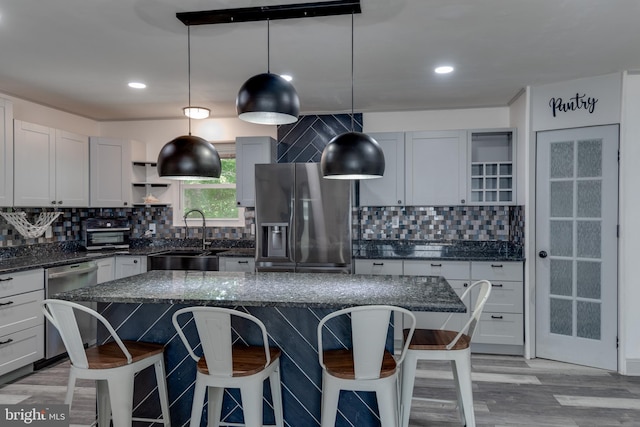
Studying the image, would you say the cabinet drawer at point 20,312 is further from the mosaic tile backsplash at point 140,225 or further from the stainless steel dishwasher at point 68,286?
the mosaic tile backsplash at point 140,225

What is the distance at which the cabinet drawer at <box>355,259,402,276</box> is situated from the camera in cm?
446

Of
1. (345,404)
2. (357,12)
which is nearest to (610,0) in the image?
(357,12)

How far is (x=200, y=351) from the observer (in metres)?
2.52

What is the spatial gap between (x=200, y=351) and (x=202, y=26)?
76.4 inches

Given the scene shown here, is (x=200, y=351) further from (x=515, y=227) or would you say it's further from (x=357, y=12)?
(x=515, y=227)

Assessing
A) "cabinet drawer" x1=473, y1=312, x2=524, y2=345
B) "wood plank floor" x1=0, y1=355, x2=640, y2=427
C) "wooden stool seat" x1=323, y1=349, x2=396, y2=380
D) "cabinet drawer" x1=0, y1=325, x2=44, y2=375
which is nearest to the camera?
"wooden stool seat" x1=323, y1=349, x2=396, y2=380

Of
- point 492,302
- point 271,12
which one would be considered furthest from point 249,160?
point 492,302

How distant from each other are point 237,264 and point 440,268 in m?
2.06

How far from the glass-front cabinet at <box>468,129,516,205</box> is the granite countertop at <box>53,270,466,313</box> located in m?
2.14

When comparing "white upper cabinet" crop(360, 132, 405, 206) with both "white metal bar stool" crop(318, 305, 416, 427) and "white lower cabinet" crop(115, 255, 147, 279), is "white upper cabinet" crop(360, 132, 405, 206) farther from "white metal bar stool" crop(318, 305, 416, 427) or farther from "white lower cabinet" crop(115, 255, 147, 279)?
"white metal bar stool" crop(318, 305, 416, 427)

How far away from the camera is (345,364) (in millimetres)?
2127

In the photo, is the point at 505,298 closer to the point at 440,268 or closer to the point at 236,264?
the point at 440,268

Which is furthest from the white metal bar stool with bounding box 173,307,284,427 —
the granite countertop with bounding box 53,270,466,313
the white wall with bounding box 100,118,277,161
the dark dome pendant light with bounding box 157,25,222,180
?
the white wall with bounding box 100,118,277,161

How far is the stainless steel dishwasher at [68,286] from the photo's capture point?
12.6 ft
